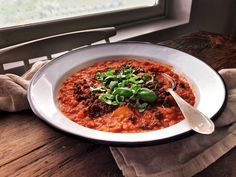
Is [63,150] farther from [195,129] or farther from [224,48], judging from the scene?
[224,48]

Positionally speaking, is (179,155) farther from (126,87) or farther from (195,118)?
(126,87)

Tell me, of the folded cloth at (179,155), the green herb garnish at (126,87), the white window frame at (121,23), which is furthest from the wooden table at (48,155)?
the white window frame at (121,23)

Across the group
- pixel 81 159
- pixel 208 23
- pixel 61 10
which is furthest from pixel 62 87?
pixel 208 23

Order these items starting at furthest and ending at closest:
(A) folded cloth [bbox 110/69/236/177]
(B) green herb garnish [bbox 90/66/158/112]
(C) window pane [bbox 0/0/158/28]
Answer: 1. (C) window pane [bbox 0/0/158/28]
2. (B) green herb garnish [bbox 90/66/158/112]
3. (A) folded cloth [bbox 110/69/236/177]

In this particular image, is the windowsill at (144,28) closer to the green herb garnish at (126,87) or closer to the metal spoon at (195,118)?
the green herb garnish at (126,87)

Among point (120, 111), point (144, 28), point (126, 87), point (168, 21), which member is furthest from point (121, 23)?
point (120, 111)

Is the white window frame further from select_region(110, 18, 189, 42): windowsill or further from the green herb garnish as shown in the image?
the green herb garnish

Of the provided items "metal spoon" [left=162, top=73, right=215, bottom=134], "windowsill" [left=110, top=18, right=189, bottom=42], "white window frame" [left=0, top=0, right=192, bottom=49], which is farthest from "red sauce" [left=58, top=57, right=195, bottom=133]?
"windowsill" [left=110, top=18, right=189, bottom=42]
